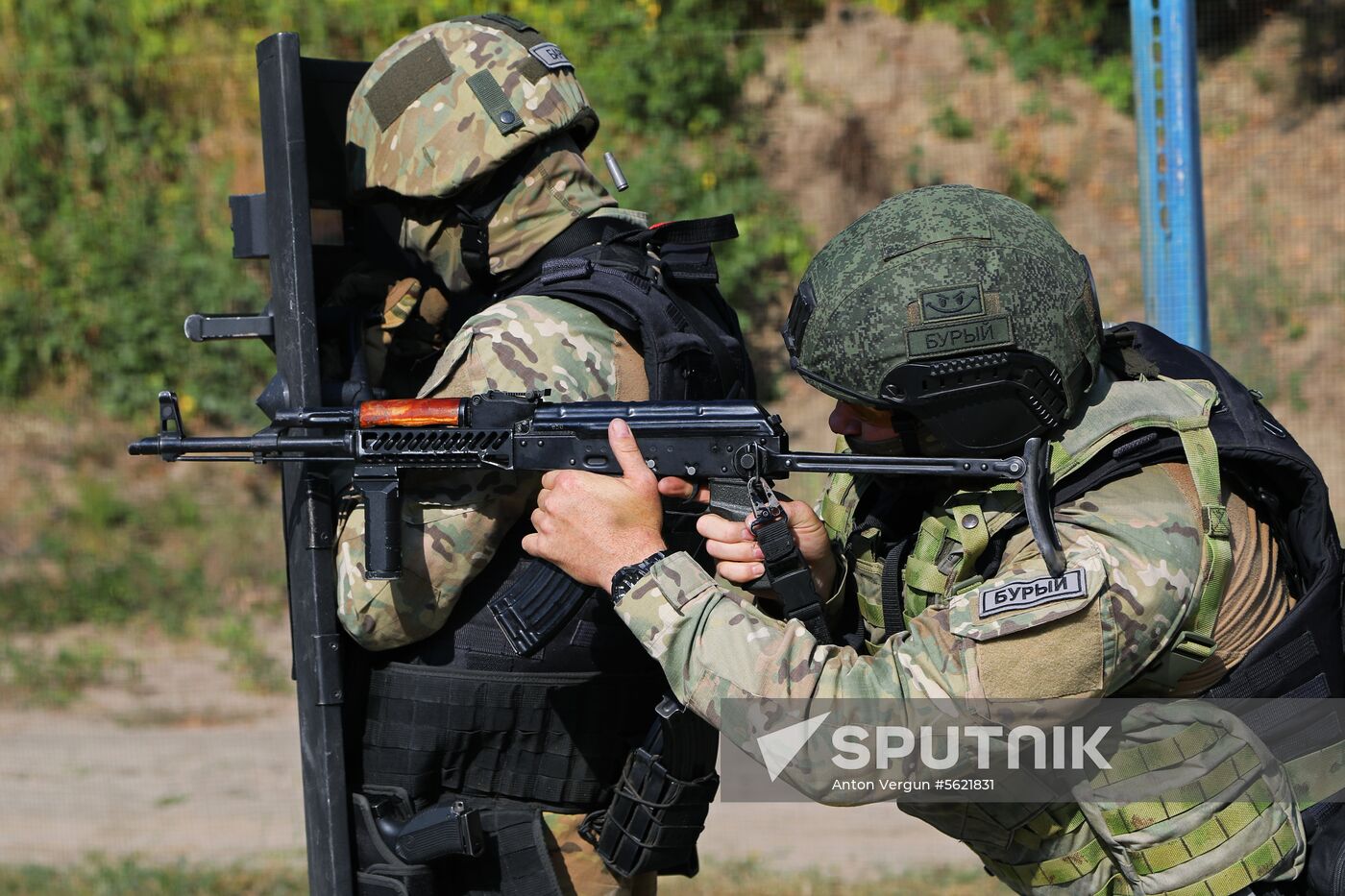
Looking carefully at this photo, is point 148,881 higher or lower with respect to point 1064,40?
lower

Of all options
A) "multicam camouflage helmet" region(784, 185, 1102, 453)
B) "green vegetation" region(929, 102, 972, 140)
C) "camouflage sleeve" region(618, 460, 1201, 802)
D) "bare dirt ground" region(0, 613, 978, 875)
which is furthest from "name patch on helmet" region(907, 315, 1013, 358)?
"green vegetation" region(929, 102, 972, 140)

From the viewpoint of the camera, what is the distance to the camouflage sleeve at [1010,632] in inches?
75.5

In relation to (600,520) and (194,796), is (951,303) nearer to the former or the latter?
(600,520)

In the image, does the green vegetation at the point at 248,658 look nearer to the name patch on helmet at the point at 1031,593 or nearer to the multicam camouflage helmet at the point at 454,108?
the multicam camouflage helmet at the point at 454,108

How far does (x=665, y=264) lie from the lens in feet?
8.75

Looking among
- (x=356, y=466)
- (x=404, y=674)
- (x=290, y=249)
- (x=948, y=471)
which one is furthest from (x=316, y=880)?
(x=948, y=471)

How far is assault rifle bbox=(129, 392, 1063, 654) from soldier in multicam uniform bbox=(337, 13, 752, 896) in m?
0.07

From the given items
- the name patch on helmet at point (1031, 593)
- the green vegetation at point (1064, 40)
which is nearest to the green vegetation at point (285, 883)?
the name patch on helmet at point (1031, 593)

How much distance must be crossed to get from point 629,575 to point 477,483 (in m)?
0.51

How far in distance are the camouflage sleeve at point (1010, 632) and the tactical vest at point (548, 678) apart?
529 mm

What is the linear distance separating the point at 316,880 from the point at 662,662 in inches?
42.7

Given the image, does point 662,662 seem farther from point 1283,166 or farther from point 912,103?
point 1283,166

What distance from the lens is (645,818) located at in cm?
262

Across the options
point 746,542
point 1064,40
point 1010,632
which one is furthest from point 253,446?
point 1064,40
